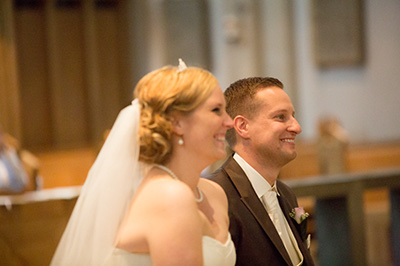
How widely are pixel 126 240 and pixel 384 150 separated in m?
7.53

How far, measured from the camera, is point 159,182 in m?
1.75

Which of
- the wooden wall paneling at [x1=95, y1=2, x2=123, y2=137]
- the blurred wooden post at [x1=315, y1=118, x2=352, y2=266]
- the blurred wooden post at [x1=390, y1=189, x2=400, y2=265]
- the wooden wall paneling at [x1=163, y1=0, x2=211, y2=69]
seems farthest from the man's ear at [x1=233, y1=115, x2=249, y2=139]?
the wooden wall paneling at [x1=95, y1=2, x2=123, y2=137]

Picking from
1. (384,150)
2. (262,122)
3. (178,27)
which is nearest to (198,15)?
(178,27)

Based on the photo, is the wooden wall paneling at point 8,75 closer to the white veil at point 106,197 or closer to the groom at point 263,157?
the groom at point 263,157

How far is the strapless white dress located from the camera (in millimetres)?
1771

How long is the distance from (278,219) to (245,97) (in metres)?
0.52

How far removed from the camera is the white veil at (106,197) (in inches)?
71.9

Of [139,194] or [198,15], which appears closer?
[139,194]

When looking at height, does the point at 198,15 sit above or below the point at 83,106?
above

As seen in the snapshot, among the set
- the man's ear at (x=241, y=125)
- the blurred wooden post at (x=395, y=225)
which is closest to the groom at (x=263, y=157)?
the man's ear at (x=241, y=125)

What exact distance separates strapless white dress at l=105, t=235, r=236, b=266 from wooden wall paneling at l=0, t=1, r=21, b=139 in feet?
23.9

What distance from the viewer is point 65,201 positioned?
425 centimetres

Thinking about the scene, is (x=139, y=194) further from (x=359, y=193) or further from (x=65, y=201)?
(x=359, y=193)

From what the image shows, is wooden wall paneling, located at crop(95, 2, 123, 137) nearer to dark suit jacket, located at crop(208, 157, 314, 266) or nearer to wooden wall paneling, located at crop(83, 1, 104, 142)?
wooden wall paneling, located at crop(83, 1, 104, 142)
